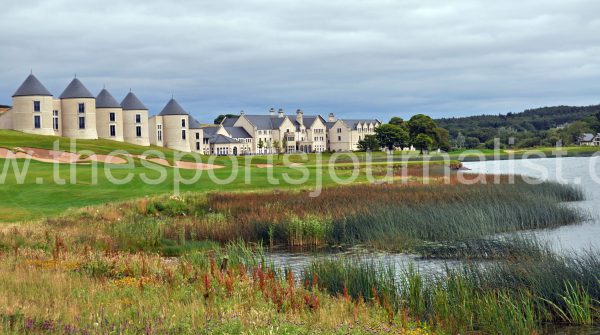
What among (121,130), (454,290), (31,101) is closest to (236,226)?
(454,290)

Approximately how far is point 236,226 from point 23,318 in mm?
Answer: 13917

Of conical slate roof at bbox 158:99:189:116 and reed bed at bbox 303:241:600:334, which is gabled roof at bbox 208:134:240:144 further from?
reed bed at bbox 303:241:600:334

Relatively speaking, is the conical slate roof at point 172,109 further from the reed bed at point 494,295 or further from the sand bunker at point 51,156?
the reed bed at point 494,295

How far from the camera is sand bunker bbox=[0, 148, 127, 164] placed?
47.1m

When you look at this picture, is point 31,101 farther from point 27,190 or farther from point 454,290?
point 454,290

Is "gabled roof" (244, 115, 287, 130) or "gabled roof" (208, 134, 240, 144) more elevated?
"gabled roof" (244, 115, 287, 130)

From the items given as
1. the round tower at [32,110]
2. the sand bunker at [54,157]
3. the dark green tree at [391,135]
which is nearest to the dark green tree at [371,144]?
the dark green tree at [391,135]

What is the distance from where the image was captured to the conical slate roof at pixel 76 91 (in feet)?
274

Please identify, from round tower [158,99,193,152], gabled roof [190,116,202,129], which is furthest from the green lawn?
gabled roof [190,116,202,129]

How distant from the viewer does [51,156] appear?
165 ft

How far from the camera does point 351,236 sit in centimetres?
2138

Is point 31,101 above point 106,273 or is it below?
above

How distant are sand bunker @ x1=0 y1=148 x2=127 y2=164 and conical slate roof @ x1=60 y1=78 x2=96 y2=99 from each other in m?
30.6

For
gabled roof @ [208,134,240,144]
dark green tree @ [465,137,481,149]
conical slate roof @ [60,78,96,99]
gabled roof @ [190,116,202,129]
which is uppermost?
conical slate roof @ [60,78,96,99]
